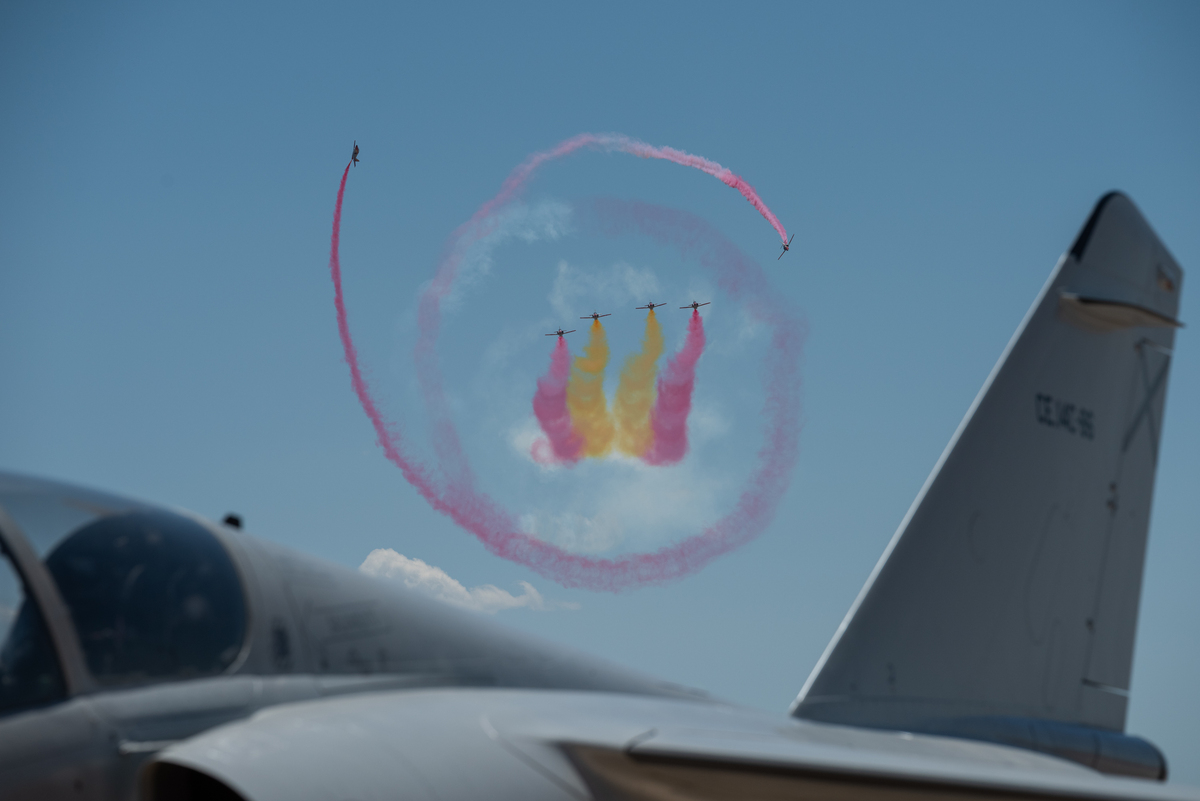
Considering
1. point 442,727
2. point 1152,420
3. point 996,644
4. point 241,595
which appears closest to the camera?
point 442,727

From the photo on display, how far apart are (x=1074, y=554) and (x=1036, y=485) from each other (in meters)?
0.55

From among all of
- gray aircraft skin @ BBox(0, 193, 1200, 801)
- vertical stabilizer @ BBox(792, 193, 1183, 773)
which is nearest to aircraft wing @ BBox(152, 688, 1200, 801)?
gray aircraft skin @ BBox(0, 193, 1200, 801)

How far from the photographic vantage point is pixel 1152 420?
684 cm

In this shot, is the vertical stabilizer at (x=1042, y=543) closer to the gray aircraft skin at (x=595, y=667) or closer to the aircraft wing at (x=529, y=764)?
the gray aircraft skin at (x=595, y=667)

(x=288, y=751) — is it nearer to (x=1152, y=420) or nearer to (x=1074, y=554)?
(x=1074, y=554)

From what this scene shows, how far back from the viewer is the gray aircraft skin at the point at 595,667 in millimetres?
2877

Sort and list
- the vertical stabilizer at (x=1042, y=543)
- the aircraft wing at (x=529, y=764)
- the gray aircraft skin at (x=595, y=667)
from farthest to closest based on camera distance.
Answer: the vertical stabilizer at (x=1042, y=543)
the gray aircraft skin at (x=595, y=667)
the aircraft wing at (x=529, y=764)

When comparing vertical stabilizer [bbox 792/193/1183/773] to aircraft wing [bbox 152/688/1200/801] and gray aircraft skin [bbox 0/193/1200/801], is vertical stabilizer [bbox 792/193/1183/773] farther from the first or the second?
aircraft wing [bbox 152/688/1200/801]

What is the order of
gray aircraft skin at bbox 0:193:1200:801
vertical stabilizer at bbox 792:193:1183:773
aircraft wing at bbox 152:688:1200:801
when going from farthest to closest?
vertical stabilizer at bbox 792:193:1183:773 → gray aircraft skin at bbox 0:193:1200:801 → aircraft wing at bbox 152:688:1200:801

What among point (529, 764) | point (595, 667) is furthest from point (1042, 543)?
point (529, 764)

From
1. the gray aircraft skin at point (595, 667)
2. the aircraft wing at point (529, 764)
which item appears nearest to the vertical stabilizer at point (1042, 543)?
the gray aircraft skin at point (595, 667)

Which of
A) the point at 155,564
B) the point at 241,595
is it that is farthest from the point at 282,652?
the point at 155,564

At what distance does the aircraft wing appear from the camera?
108 inches

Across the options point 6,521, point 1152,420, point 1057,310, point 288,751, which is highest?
point 1057,310
